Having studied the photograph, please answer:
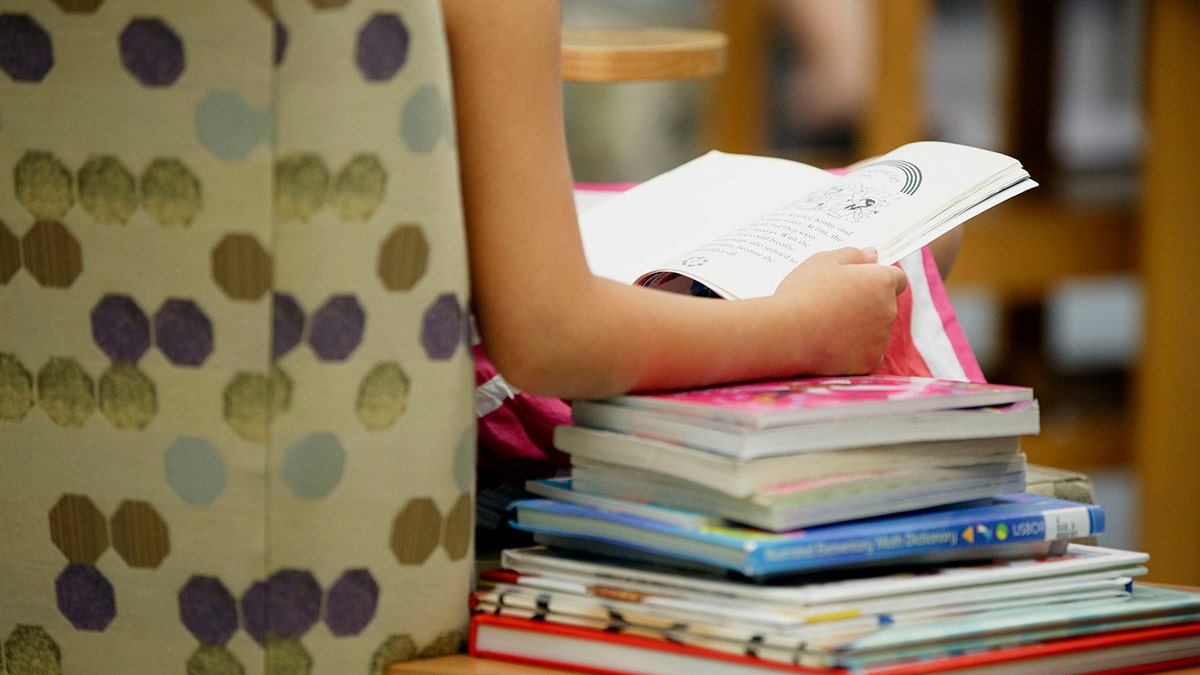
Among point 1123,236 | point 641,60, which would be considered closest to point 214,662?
point 641,60

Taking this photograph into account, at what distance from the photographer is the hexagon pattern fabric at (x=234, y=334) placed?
2.01ft

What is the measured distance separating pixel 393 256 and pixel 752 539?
0.21 m

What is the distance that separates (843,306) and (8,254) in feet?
1.41

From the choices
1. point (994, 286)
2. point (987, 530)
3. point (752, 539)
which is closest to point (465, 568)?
point (752, 539)

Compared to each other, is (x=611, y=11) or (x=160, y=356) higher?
(x=611, y=11)

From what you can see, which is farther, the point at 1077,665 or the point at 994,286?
the point at 994,286

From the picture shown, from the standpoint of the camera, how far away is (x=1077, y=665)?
0.63 metres

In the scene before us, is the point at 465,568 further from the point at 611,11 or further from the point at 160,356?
the point at 611,11

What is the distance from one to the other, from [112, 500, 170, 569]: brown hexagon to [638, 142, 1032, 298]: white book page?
0.31 metres

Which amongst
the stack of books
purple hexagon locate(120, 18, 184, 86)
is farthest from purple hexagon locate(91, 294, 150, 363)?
the stack of books

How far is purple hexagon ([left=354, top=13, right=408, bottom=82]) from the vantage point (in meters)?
0.61

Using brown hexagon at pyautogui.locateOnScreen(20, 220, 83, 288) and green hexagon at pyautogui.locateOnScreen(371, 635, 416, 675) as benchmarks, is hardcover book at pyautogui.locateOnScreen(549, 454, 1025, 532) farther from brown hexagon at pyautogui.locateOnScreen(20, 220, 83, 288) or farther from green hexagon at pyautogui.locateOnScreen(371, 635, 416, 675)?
brown hexagon at pyautogui.locateOnScreen(20, 220, 83, 288)

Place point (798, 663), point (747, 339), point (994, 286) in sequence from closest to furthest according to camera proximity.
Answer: point (798, 663)
point (747, 339)
point (994, 286)

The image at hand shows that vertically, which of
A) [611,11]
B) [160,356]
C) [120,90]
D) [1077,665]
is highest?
[611,11]
